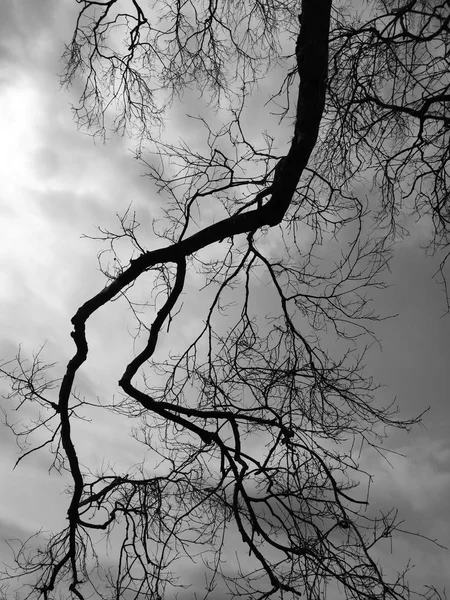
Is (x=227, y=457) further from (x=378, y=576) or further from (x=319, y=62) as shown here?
(x=319, y=62)

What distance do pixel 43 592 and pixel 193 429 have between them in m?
1.91

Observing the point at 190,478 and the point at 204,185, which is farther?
the point at 204,185

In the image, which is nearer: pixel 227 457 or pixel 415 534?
pixel 415 534

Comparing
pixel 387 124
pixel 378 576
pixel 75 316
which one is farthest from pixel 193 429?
pixel 387 124

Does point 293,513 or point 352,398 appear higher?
point 352,398

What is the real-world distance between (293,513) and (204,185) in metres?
2.94

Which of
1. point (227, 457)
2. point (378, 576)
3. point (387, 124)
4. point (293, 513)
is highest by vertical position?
point (387, 124)

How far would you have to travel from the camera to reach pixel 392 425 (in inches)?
192

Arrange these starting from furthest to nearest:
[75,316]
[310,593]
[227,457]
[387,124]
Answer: [75,316] → [227,457] → [387,124] → [310,593]

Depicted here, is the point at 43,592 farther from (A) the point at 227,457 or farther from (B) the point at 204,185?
(B) the point at 204,185

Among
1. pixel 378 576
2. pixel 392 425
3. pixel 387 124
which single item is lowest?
pixel 378 576

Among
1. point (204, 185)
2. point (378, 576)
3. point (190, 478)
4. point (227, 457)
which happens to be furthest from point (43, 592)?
point (204, 185)

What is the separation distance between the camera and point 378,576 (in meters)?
4.28

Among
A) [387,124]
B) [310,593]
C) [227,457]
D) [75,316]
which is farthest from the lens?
[75,316]
